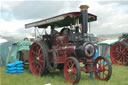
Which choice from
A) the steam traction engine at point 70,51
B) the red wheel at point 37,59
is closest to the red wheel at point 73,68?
the steam traction engine at point 70,51

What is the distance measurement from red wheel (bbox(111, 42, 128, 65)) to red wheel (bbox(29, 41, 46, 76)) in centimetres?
522

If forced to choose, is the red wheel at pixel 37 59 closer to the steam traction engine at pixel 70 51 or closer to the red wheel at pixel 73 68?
the steam traction engine at pixel 70 51

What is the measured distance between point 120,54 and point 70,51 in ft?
18.2

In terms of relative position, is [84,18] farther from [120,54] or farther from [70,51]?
[120,54]

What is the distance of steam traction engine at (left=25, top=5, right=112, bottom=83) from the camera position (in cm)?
504

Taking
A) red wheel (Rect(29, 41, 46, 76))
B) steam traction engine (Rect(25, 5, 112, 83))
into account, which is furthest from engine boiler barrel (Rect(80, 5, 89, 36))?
red wheel (Rect(29, 41, 46, 76))

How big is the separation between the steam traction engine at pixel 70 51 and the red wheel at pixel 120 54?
A: 4.37 meters

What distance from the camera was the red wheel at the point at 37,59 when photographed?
238 inches

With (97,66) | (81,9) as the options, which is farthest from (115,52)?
(81,9)

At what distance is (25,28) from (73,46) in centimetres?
268

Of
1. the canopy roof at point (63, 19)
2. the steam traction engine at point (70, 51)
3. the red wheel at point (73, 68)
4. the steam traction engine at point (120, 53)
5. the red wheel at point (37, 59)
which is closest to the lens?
the red wheel at point (73, 68)

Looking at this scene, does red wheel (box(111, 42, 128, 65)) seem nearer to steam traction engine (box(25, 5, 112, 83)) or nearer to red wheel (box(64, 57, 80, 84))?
steam traction engine (box(25, 5, 112, 83))

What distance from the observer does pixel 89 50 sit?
5141 millimetres

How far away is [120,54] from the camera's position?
396 inches
